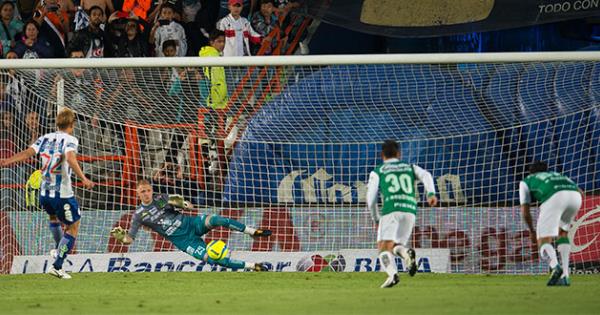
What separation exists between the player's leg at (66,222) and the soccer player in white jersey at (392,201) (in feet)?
12.3

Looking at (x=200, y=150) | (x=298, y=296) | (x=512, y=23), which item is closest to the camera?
(x=298, y=296)

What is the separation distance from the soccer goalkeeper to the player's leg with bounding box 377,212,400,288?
377 centimetres

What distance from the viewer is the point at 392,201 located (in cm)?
1364

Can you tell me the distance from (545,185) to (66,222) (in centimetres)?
546

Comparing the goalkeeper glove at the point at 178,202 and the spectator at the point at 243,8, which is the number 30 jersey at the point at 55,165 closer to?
the goalkeeper glove at the point at 178,202

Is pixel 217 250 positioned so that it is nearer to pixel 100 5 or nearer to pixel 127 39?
pixel 127 39

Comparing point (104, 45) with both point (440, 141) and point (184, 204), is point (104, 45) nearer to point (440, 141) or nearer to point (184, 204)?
point (184, 204)

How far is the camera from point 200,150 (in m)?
17.9

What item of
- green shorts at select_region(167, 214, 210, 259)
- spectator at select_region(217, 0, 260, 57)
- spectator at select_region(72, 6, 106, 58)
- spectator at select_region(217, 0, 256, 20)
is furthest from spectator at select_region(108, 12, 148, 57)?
green shorts at select_region(167, 214, 210, 259)

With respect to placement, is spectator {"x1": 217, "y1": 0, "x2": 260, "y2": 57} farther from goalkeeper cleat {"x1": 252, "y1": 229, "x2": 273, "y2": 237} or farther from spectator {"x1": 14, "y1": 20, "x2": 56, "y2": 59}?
goalkeeper cleat {"x1": 252, "y1": 229, "x2": 273, "y2": 237}

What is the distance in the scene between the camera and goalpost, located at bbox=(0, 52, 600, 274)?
17.6 m

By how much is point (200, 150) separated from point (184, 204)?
1099 millimetres

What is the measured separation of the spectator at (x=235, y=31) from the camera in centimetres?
1939

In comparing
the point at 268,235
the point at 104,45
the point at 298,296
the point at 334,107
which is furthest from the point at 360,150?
the point at 298,296
